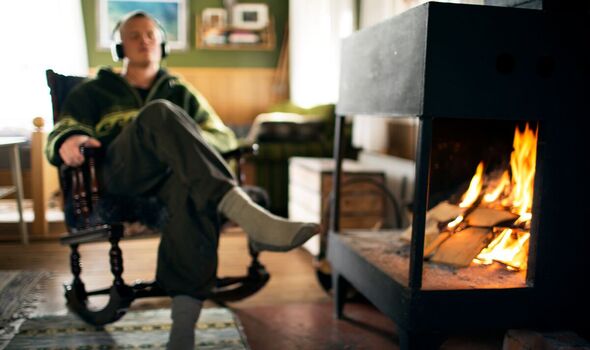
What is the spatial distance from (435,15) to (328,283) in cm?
133

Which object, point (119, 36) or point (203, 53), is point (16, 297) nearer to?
point (119, 36)

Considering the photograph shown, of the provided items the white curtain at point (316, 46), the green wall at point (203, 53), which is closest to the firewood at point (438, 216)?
the white curtain at point (316, 46)

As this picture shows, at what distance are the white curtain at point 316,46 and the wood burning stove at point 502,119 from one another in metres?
3.27

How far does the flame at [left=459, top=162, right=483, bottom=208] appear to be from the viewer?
5.97 ft

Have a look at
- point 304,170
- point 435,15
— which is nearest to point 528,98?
point 435,15

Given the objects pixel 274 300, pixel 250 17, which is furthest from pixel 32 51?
pixel 274 300

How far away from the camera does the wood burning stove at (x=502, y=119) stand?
4.58 feet

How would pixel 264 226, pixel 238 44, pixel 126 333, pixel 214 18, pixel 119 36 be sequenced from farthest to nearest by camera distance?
pixel 238 44, pixel 214 18, pixel 119 36, pixel 126 333, pixel 264 226

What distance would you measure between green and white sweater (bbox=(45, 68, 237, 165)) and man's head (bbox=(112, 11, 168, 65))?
0.09m

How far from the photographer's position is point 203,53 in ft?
20.4

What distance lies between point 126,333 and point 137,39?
1.14 m

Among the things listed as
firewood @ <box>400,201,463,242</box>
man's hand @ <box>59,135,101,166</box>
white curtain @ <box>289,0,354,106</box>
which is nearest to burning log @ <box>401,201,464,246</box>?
firewood @ <box>400,201,463,242</box>

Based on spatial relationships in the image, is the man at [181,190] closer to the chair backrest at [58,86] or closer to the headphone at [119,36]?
the chair backrest at [58,86]

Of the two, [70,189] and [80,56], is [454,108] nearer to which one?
[70,189]
